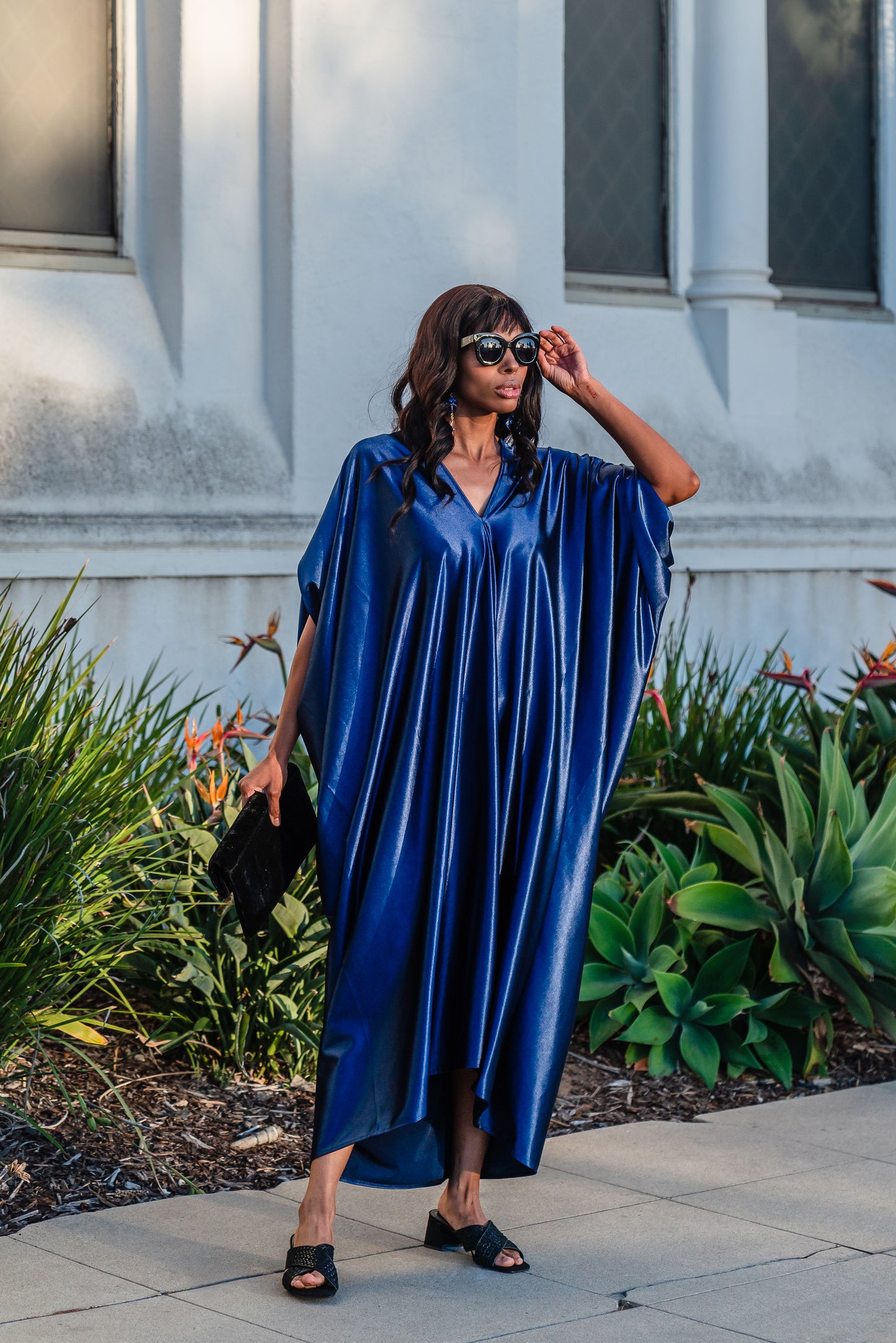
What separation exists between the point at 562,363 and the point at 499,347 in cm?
26

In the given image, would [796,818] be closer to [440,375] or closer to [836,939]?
[836,939]

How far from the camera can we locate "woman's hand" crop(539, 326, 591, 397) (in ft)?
12.7

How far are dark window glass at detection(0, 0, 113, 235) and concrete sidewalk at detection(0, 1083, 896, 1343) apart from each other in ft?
15.4

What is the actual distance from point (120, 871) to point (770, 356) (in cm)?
527

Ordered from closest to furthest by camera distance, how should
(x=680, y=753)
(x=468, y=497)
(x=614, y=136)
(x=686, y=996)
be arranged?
(x=468, y=497), (x=686, y=996), (x=680, y=753), (x=614, y=136)

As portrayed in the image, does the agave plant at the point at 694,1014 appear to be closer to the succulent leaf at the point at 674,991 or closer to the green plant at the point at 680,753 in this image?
the succulent leaf at the point at 674,991

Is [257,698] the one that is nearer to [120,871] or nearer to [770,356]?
[120,871]

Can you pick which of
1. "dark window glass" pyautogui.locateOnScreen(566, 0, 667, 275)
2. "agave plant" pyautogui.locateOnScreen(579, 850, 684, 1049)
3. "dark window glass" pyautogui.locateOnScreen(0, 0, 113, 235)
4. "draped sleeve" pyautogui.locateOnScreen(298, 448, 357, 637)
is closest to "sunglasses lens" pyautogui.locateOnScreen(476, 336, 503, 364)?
"draped sleeve" pyautogui.locateOnScreen(298, 448, 357, 637)

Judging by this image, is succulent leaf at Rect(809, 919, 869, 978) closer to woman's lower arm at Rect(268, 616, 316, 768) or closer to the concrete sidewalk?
the concrete sidewalk

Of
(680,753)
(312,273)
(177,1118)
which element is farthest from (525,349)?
(312,273)

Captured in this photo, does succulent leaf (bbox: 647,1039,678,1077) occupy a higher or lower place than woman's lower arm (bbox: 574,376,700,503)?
lower

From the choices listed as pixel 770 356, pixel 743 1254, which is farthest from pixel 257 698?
pixel 743 1254

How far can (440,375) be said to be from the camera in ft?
12.3

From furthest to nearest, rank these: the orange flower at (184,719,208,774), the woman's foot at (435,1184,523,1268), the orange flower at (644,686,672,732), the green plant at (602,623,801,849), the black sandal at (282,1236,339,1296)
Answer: the green plant at (602,623,801,849) → the orange flower at (644,686,672,732) → the orange flower at (184,719,208,774) → the woman's foot at (435,1184,523,1268) → the black sandal at (282,1236,339,1296)
